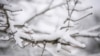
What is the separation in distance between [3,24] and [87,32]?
0.56m

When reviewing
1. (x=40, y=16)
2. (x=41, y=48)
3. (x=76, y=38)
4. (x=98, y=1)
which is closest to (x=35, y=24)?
(x=40, y=16)

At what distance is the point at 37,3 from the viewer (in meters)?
1.39

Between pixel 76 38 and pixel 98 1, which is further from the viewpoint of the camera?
pixel 98 1

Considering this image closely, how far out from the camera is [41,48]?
1309 millimetres

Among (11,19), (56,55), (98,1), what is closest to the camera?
(11,19)

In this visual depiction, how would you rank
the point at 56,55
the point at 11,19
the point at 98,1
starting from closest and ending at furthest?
the point at 11,19
the point at 56,55
the point at 98,1

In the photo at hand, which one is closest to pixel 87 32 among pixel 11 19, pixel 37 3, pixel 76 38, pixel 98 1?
pixel 76 38

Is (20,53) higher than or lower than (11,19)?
lower

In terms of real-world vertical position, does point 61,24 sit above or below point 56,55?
above

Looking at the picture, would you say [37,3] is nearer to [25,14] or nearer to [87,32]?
[25,14]

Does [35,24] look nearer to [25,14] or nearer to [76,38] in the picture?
[25,14]

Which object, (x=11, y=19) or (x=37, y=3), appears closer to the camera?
(x=11, y=19)

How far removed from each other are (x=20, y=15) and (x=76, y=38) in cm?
40

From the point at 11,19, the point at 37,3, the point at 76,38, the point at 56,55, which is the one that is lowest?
the point at 56,55
